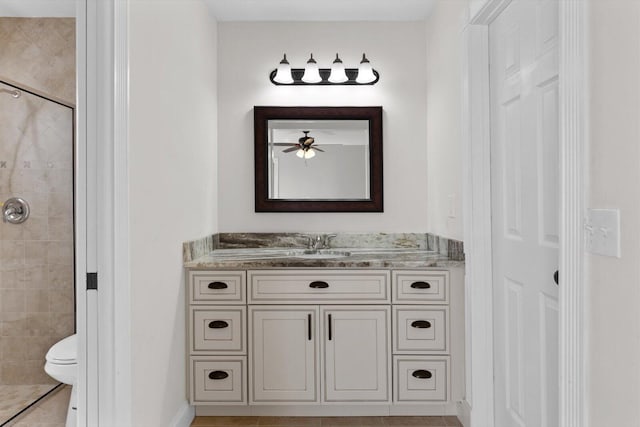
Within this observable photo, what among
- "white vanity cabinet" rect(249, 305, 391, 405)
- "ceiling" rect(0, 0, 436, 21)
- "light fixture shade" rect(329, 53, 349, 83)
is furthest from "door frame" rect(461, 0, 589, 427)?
"light fixture shade" rect(329, 53, 349, 83)

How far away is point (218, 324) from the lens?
262 centimetres

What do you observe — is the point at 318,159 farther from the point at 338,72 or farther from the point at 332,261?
the point at 332,261

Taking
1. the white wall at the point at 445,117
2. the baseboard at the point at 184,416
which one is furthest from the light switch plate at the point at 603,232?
the baseboard at the point at 184,416

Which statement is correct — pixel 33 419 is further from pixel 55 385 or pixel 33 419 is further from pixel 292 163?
pixel 292 163

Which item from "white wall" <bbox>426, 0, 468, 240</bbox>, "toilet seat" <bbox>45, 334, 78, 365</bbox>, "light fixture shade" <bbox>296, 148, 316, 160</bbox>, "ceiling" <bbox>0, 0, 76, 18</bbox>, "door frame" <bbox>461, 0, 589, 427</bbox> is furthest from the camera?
"light fixture shade" <bbox>296, 148, 316, 160</bbox>

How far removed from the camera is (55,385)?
76.7 inches

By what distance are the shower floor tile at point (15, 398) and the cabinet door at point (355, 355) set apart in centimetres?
136

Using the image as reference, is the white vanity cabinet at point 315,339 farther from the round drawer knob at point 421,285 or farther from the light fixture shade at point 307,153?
the light fixture shade at point 307,153

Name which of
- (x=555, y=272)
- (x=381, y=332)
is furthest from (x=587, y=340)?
(x=381, y=332)

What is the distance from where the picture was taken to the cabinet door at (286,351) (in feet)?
8.60

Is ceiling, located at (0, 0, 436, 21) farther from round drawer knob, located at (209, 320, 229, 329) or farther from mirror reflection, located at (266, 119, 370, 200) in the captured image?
round drawer knob, located at (209, 320, 229, 329)

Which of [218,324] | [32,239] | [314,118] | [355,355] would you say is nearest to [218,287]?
[218,324]

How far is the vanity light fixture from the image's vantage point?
10.3 feet

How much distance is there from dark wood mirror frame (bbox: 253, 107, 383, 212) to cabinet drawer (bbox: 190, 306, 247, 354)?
86 centimetres
